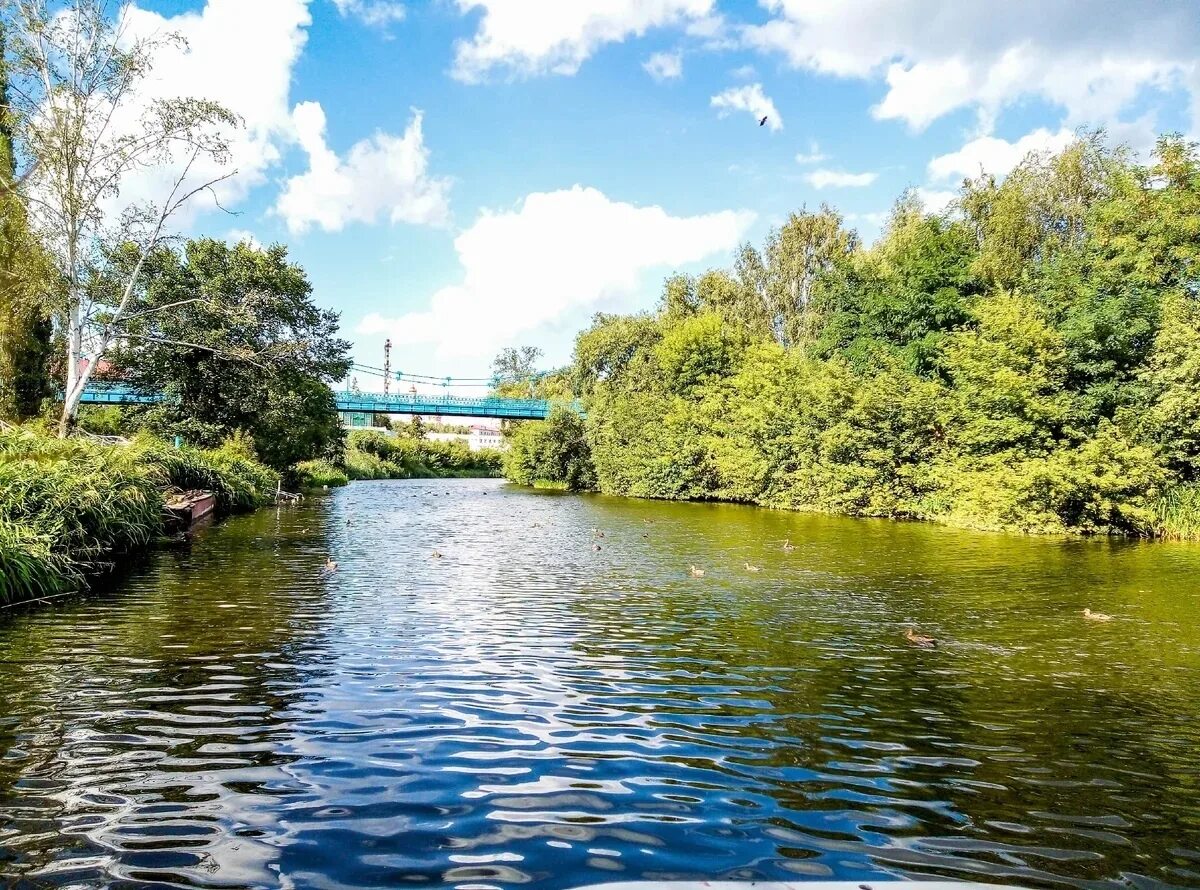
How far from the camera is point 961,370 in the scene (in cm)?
3394

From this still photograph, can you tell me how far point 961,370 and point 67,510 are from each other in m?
33.9

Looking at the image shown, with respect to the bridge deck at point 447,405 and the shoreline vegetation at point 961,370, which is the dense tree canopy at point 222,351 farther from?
the bridge deck at point 447,405

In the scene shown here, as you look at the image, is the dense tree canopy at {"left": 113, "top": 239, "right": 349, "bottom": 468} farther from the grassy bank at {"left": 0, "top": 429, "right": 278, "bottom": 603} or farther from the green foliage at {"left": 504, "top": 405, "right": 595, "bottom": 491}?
the green foliage at {"left": 504, "top": 405, "right": 595, "bottom": 491}

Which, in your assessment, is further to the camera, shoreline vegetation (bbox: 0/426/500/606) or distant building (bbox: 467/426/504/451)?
distant building (bbox: 467/426/504/451)

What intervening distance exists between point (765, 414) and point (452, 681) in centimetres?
3739

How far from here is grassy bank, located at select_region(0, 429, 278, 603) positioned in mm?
11781

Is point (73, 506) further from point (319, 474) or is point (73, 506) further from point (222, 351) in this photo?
point (319, 474)

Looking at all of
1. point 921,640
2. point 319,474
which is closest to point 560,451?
point 319,474

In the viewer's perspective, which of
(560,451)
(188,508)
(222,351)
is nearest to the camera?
(188,508)

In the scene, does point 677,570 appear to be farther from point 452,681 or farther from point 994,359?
point 994,359

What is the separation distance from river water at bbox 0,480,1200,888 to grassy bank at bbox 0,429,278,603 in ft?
3.65

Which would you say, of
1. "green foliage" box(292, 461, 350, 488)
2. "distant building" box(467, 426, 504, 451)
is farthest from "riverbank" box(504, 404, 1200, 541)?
"distant building" box(467, 426, 504, 451)

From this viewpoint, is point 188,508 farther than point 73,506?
Yes

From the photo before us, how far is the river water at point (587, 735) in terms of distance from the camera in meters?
4.27
